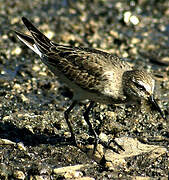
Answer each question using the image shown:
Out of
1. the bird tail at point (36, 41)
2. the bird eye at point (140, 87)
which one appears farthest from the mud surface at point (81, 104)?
the bird tail at point (36, 41)

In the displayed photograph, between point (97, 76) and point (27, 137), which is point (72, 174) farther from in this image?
point (97, 76)

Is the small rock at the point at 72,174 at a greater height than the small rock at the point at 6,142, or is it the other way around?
the small rock at the point at 6,142

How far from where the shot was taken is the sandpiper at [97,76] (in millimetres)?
7977

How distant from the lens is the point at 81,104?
971 cm

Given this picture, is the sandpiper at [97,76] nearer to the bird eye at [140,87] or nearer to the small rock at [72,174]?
the bird eye at [140,87]

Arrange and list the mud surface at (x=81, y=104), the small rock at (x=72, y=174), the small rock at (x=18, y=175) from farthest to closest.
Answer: the mud surface at (x=81, y=104)
the small rock at (x=72, y=174)
the small rock at (x=18, y=175)

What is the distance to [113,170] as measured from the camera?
7.61 meters

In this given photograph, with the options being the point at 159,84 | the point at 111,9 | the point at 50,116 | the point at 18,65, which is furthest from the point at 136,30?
the point at 50,116

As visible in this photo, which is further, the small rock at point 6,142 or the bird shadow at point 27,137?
the bird shadow at point 27,137

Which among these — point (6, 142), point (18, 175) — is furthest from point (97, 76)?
point (18, 175)

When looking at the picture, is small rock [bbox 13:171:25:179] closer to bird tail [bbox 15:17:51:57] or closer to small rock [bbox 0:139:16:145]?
small rock [bbox 0:139:16:145]

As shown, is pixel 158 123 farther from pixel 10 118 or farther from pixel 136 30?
pixel 136 30

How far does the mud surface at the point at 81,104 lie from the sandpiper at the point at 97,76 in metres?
0.58

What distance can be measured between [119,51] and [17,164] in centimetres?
542
